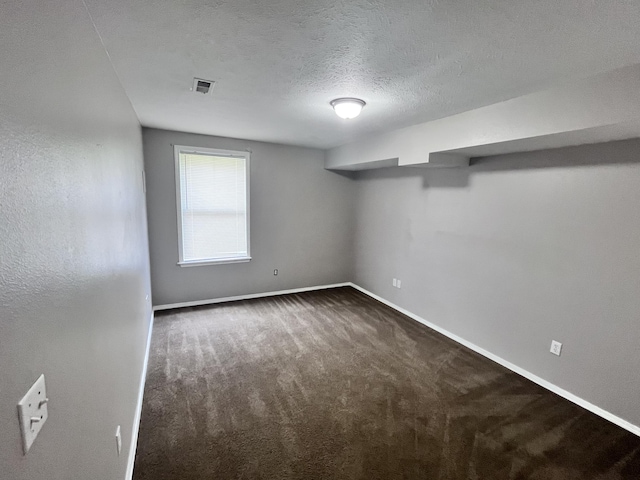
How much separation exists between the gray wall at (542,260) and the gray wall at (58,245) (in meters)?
3.26

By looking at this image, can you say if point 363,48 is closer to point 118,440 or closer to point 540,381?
point 118,440

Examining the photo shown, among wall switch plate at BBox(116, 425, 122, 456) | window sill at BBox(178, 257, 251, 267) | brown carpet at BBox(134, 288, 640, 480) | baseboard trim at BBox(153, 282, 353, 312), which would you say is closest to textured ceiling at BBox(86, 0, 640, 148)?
wall switch plate at BBox(116, 425, 122, 456)

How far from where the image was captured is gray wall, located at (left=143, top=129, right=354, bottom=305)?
4008 mm

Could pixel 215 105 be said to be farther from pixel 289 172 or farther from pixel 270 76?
pixel 289 172

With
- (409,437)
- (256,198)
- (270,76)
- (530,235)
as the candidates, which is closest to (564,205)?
(530,235)

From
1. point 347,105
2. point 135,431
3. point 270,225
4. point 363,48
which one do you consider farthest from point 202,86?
point 270,225

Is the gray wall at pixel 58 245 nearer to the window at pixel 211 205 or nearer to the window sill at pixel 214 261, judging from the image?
the window at pixel 211 205

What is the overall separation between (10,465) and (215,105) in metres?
2.74

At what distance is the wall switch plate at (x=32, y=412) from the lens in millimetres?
621

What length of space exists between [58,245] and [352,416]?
2181 mm

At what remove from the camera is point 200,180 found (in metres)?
4.21

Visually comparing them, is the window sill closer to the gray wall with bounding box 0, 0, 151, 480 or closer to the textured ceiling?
the textured ceiling

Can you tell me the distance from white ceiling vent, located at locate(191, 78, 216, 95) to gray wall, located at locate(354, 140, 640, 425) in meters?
2.72

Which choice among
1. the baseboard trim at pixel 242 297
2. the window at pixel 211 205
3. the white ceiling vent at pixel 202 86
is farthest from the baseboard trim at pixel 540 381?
the white ceiling vent at pixel 202 86
